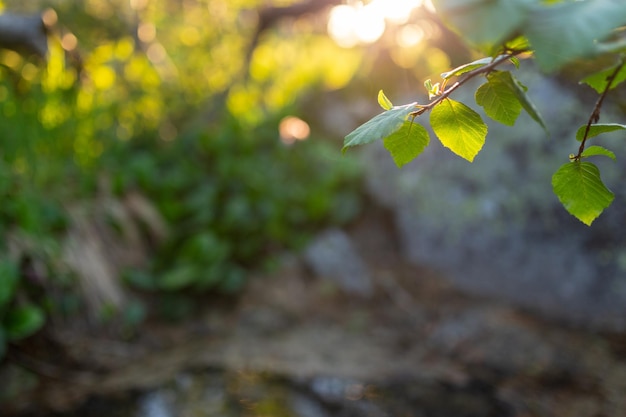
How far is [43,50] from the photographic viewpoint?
80.0 inches

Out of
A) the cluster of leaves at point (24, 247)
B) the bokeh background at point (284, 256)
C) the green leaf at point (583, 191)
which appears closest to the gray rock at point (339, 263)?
the bokeh background at point (284, 256)

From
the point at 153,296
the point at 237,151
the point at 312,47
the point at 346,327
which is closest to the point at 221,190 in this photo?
the point at 237,151

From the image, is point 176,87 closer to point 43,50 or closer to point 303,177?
point 303,177

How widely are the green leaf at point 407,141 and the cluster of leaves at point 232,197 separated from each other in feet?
7.07

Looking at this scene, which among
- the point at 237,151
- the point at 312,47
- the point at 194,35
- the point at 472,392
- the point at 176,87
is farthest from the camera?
the point at 312,47

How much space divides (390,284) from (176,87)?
232 centimetres

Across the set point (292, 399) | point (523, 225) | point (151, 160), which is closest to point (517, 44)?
point (292, 399)

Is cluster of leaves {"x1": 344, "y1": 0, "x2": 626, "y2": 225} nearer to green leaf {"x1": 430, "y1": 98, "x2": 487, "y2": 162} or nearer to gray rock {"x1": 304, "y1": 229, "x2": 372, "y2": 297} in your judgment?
green leaf {"x1": 430, "y1": 98, "x2": 487, "y2": 162}

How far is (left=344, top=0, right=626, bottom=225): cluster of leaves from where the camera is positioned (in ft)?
1.42

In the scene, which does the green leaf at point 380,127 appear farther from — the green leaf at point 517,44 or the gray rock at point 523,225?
the gray rock at point 523,225

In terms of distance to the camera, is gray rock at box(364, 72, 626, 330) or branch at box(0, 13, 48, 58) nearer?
branch at box(0, 13, 48, 58)

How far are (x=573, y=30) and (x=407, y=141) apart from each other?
29 cm

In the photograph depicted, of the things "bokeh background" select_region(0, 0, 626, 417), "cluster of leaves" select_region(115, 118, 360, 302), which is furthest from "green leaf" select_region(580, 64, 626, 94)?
"cluster of leaves" select_region(115, 118, 360, 302)

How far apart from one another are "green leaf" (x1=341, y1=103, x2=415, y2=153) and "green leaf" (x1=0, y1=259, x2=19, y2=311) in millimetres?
1765
